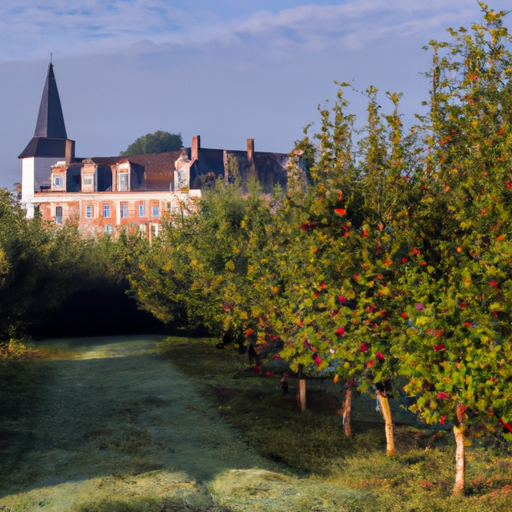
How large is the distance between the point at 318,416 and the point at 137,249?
90.4ft

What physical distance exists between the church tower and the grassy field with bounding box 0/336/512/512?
181ft

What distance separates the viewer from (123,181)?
7350 centimetres

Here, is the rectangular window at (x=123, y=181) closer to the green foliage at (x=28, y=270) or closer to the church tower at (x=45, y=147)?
the church tower at (x=45, y=147)

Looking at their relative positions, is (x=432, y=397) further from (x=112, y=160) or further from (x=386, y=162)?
(x=112, y=160)

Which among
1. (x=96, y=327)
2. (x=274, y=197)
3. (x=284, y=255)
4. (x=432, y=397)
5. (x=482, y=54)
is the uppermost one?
(x=482, y=54)

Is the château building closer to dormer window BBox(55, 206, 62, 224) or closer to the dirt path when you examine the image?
dormer window BBox(55, 206, 62, 224)

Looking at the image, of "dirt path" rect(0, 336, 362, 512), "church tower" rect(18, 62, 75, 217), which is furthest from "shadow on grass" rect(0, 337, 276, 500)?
"church tower" rect(18, 62, 75, 217)

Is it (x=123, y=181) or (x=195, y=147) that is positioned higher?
(x=195, y=147)

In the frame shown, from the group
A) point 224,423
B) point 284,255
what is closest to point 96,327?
point 224,423

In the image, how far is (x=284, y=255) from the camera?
14.7 metres

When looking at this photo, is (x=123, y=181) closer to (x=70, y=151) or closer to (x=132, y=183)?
(x=132, y=183)

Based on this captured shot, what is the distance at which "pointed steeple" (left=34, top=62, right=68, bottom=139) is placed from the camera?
86.9 meters

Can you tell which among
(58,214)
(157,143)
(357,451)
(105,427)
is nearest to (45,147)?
(58,214)

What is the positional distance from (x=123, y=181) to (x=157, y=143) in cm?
3171
